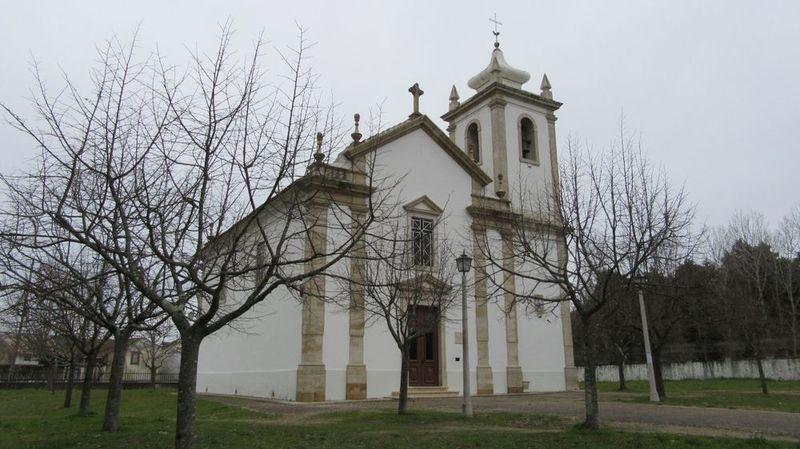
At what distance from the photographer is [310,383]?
1923 centimetres

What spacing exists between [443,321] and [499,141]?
10015mm

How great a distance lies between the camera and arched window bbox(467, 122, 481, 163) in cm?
2983

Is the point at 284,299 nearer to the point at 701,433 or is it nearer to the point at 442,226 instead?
the point at 442,226

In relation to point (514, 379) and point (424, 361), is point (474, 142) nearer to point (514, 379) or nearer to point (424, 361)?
point (514, 379)

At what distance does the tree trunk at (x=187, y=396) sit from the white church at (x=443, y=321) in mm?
10794

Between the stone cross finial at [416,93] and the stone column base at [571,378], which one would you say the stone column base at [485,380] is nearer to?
the stone column base at [571,378]

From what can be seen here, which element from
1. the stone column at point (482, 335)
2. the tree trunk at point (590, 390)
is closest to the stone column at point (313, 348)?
the stone column at point (482, 335)

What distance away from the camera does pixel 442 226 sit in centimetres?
2394

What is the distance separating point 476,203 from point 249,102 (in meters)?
17.8

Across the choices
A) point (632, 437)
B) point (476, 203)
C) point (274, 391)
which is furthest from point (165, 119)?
point (476, 203)

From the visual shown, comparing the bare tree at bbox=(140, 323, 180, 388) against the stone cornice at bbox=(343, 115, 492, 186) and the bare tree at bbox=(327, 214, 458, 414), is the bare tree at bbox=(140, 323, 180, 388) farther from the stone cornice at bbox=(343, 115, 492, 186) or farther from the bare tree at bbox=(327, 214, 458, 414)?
the stone cornice at bbox=(343, 115, 492, 186)

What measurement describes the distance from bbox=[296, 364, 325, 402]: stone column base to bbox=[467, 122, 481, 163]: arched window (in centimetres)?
1455

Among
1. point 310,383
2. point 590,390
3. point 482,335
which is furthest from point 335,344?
point 590,390

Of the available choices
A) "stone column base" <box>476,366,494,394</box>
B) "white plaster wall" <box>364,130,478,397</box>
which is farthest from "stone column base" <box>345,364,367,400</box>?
"stone column base" <box>476,366,494,394</box>
